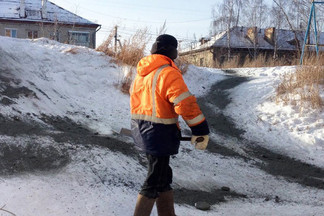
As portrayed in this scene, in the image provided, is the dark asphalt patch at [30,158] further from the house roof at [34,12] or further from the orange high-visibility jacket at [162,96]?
the house roof at [34,12]

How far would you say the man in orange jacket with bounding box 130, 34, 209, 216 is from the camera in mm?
2850

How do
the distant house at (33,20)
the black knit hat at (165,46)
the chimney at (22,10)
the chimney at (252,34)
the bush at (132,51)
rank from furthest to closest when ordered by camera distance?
the chimney at (252,34) < the chimney at (22,10) < the distant house at (33,20) < the bush at (132,51) < the black knit hat at (165,46)

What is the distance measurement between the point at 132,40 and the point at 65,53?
201cm

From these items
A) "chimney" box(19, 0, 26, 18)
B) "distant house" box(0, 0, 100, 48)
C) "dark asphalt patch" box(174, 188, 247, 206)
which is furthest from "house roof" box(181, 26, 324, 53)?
"dark asphalt patch" box(174, 188, 247, 206)

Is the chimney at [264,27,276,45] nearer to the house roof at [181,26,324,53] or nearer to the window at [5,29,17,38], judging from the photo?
the house roof at [181,26,324,53]

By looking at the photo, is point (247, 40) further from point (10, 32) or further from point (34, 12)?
point (10, 32)

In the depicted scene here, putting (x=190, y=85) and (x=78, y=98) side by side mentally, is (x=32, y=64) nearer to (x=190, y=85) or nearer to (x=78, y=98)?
(x=78, y=98)

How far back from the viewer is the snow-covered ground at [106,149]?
349cm

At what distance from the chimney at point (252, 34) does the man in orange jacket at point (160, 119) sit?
35608 mm

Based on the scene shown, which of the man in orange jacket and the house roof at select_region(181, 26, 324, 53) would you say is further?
the house roof at select_region(181, 26, 324, 53)

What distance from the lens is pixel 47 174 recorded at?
12.7 ft

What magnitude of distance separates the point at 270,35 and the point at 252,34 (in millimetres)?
2001

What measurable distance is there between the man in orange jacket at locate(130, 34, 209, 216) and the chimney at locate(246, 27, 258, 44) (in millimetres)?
35608

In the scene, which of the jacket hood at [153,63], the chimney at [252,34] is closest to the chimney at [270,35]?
the chimney at [252,34]
